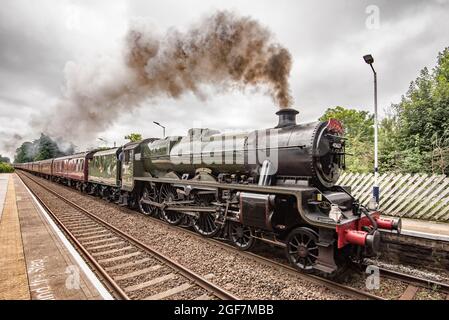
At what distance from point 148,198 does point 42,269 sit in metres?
5.51

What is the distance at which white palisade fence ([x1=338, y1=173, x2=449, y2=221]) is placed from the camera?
318 inches

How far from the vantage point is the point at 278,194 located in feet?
17.1

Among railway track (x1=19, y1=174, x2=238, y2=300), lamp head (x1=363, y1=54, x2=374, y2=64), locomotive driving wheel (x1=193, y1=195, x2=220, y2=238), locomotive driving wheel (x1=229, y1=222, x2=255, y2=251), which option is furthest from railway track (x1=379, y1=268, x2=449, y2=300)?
lamp head (x1=363, y1=54, x2=374, y2=64)

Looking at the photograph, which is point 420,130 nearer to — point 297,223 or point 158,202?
point 297,223

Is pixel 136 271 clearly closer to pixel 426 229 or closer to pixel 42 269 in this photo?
pixel 42 269

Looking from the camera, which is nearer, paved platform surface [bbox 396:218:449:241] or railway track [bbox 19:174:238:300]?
railway track [bbox 19:174:238:300]

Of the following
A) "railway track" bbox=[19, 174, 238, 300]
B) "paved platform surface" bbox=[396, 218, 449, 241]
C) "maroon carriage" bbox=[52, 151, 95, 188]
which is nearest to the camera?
"railway track" bbox=[19, 174, 238, 300]

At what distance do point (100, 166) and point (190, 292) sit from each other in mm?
11878

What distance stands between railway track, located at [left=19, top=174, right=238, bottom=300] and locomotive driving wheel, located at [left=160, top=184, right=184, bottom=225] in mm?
1665

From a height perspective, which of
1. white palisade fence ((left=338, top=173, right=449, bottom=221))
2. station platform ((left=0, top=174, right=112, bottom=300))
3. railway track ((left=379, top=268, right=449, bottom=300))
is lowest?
railway track ((left=379, top=268, right=449, bottom=300))

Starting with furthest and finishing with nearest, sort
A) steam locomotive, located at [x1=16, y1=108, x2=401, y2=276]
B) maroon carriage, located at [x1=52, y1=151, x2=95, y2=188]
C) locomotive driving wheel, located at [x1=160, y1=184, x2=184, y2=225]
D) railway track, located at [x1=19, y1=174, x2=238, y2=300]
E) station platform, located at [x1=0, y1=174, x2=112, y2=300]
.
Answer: maroon carriage, located at [x1=52, y1=151, x2=95, y2=188]
locomotive driving wheel, located at [x1=160, y1=184, x2=184, y2=225]
steam locomotive, located at [x1=16, y1=108, x2=401, y2=276]
railway track, located at [x1=19, y1=174, x2=238, y2=300]
station platform, located at [x1=0, y1=174, x2=112, y2=300]

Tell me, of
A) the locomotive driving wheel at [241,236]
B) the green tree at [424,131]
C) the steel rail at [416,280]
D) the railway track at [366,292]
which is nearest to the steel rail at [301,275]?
the railway track at [366,292]

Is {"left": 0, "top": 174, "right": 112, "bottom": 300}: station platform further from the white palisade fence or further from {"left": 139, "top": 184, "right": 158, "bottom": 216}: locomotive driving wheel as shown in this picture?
the white palisade fence

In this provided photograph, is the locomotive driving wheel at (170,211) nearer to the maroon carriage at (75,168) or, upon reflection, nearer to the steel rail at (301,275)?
the steel rail at (301,275)
